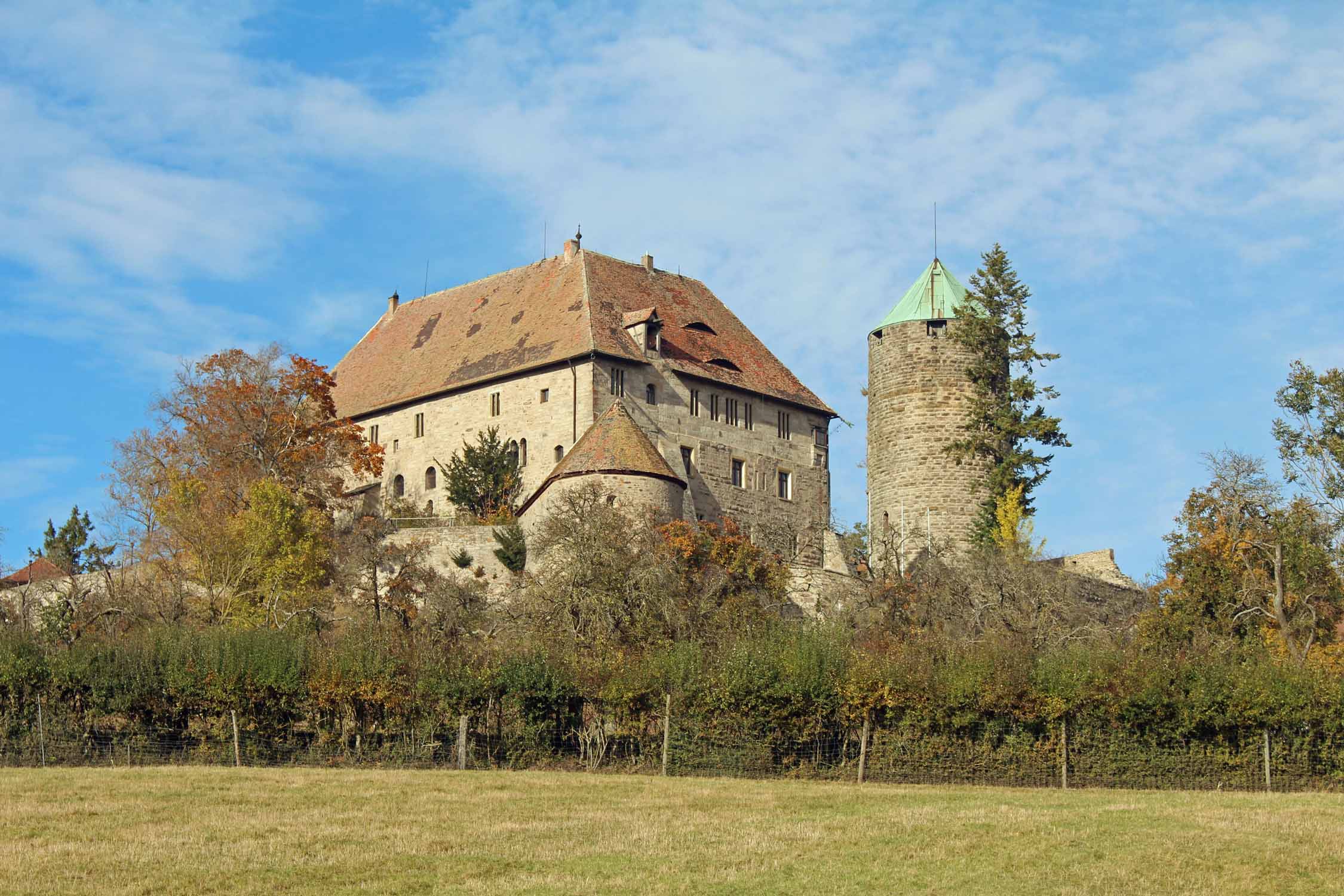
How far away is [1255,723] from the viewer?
105ft

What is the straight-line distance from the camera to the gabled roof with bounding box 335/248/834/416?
186 feet

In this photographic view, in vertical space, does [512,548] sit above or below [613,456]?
below

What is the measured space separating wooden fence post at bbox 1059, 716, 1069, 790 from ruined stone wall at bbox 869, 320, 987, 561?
68.9 ft

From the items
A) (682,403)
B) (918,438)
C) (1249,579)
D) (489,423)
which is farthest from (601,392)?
(1249,579)

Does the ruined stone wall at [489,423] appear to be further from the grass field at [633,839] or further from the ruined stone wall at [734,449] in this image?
the grass field at [633,839]

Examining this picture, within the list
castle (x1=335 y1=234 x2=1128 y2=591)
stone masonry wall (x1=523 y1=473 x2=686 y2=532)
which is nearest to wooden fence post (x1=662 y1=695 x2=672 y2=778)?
stone masonry wall (x1=523 y1=473 x2=686 y2=532)

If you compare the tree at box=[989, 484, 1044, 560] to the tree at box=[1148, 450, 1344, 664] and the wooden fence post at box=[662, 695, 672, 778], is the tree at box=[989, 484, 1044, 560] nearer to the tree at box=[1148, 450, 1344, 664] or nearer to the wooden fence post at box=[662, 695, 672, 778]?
the tree at box=[1148, 450, 1344, 664]

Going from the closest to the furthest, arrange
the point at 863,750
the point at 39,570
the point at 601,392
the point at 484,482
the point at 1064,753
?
the point at 863,750 < the point at 1064,753 < the point at 484,482 < the point at 601,392 < the point at 39,570

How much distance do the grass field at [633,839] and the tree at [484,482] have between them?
80.6 feet

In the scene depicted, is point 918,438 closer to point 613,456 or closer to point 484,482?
point 613,456

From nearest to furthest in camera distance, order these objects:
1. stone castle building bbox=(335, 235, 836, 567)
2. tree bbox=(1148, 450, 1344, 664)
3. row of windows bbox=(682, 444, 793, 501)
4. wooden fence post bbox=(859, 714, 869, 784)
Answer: wooden fence post bbox=(859, 714, 869, 784) < tree bbox=(1148, 450, 1344, 664) < stone castle building bbox=(335, 235, 836, 567) < row of windows bbox=(682, 444, 793, 501)

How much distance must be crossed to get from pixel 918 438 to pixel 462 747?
26015 millimetres

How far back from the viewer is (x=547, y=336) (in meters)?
56.9

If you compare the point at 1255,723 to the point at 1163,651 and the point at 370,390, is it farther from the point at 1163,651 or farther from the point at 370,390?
the point at 370,390
